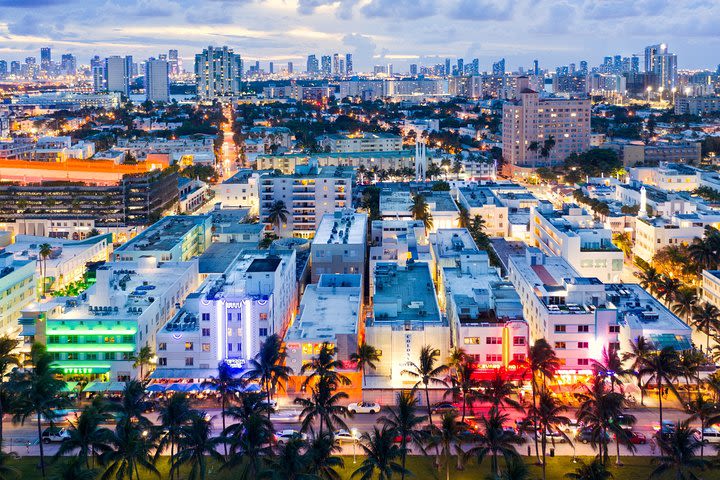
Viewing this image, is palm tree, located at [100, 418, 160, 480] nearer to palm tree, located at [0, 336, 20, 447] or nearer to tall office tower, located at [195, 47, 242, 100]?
palm tree, located at [0, 336, 20, 447]

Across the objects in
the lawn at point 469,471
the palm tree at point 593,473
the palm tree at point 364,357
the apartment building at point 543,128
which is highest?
the apartment building at point 543,128

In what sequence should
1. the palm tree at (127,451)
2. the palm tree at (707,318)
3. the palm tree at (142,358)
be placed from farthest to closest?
the palm tree at (707,318) → the palm tree at (142,358) → the palm tree at (127,451)

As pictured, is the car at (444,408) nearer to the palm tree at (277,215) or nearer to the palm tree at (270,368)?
the palm tree at (270,368)

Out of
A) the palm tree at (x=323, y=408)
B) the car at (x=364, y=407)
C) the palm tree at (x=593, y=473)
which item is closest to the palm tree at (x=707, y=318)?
the palm tree at (x=593, y=473)

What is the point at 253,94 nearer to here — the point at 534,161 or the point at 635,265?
the point at 534,161

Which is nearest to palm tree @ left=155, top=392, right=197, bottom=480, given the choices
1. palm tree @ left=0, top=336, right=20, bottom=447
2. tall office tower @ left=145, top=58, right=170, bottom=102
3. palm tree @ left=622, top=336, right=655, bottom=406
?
palm tree @ left=0, top=336, right=20, bottom=447

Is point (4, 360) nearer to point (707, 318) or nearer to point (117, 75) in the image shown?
point (707, 318)
